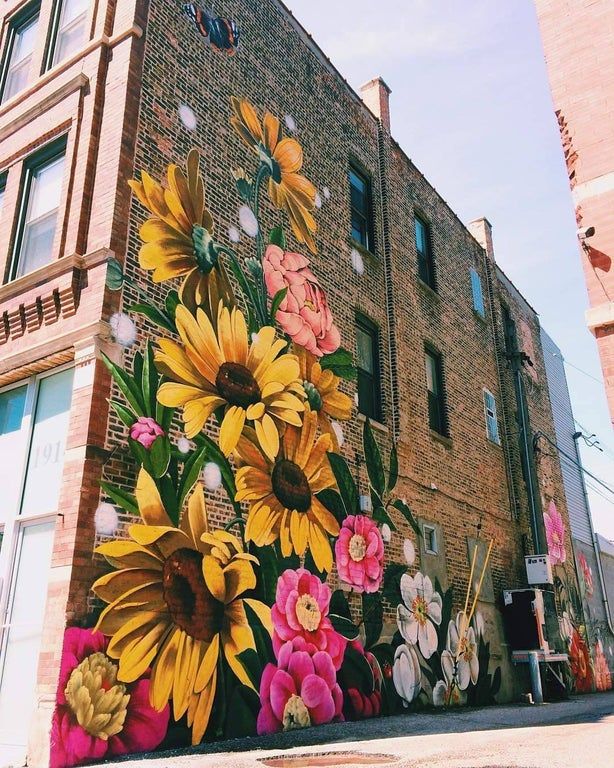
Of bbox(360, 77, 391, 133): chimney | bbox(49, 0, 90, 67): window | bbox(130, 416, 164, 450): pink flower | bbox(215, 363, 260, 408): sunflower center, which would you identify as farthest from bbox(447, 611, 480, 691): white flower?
bbox(49, 0, 90, 67): window

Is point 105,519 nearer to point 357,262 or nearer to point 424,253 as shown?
point 357,262

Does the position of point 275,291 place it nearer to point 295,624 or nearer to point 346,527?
point 346,527

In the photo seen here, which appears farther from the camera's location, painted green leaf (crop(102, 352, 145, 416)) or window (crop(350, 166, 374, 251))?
window (crop(350, 166, 374, 251))

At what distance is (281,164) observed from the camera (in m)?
12.0

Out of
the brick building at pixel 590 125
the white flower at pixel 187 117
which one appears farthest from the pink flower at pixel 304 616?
the white flower at pixel 187 117

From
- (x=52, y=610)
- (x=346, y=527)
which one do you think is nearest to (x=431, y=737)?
(x=346, y=527)

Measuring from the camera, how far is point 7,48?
12359 millimetres

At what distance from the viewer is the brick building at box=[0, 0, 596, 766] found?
296 inches

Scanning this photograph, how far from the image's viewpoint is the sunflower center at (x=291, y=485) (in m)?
9.84

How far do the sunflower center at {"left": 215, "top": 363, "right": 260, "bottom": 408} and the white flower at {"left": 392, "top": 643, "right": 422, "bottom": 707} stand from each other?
5266mm

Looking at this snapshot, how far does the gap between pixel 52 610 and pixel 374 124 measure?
13110 millimetres

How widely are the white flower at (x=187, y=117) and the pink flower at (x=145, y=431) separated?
4.62m

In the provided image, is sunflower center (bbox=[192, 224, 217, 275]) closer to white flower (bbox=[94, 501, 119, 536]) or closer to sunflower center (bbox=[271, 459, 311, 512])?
sunflower center (bbox=[271, 459, 311, 512])

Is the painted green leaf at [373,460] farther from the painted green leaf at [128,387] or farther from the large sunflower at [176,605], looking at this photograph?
the painted green leaf at [128,387]
